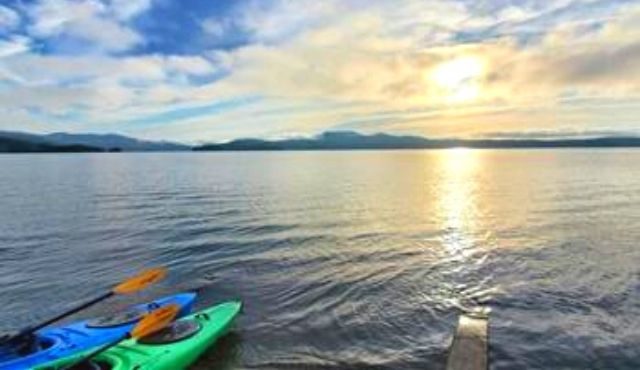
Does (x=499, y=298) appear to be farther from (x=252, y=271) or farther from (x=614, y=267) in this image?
(x=252, y=271)

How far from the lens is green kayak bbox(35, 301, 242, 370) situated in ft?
38.1

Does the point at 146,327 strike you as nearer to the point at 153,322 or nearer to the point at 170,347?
the point at 153,322

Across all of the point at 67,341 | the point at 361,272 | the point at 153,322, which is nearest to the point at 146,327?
the point at 153,322

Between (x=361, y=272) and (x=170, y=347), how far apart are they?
32.9ft

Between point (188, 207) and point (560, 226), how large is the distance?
2562 centimetres

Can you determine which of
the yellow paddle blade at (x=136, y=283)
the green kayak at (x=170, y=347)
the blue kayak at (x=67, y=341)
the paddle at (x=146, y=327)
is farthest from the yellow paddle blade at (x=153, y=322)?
→ the yellow paddle blade at (x=136, y=283)

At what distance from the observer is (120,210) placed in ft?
135

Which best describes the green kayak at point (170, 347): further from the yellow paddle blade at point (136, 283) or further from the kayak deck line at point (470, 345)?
the kayak deck line at point (470, 345)

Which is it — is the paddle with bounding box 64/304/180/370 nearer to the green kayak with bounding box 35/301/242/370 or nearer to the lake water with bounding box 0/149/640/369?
the green kayak with bounding box 35/301/242/370

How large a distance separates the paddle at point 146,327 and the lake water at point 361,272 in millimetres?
1377

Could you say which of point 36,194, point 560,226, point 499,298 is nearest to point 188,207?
point 36,194

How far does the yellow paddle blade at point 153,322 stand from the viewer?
12.4 metres

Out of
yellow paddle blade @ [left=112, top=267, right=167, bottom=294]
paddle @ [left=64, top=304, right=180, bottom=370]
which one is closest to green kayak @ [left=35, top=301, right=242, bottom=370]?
paddle @ [left=64, top=304, right=180, bottom=370]

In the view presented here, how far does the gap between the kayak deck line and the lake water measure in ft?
1.63
